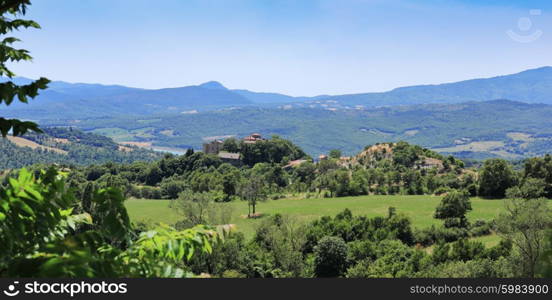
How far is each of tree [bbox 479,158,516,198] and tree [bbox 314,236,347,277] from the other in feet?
130

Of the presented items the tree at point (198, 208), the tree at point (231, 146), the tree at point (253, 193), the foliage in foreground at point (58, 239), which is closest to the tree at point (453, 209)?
the tree at point (198, 208)

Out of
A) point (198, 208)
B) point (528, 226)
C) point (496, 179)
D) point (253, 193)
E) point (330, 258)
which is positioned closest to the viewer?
point (528, 226)

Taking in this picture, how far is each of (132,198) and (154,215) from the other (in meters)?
28.7

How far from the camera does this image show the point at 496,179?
234ft

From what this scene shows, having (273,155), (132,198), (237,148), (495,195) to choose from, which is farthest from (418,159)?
(132,198)

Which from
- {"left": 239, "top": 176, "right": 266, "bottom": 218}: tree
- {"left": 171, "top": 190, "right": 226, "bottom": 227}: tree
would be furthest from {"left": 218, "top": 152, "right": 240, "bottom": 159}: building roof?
{"left": 171, "top": 190, "right": 226, "bottom": 227}: tree

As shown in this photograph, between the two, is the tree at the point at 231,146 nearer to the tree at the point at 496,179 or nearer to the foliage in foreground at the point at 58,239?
the tree at the point at 496,179

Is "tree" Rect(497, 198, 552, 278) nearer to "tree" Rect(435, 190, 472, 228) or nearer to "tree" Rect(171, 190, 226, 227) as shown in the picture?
"tree" Rect(435, 190, 472, 228)

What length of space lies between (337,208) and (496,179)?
23738 mm

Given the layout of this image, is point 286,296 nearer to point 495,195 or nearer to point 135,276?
point 135,276

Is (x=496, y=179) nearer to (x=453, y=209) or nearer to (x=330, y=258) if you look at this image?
(x=453, y=209)

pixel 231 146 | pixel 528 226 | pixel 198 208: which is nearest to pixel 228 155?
pixel 231 146

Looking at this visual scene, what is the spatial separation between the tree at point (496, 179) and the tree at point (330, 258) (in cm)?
3963

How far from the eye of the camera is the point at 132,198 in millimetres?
102875
